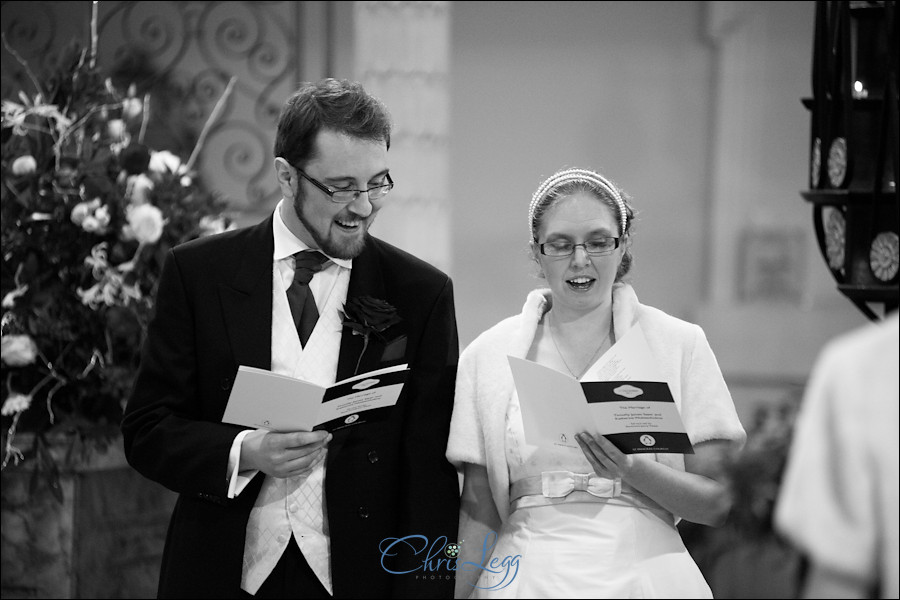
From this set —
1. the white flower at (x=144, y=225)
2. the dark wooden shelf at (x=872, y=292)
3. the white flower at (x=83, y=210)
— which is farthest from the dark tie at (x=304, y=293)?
the dark wooden shelf at (x=872, y=292)

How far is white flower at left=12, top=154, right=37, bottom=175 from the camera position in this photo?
12.5 ft

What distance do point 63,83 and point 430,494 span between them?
8.16ft

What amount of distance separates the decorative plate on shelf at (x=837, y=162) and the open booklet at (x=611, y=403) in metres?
1.32

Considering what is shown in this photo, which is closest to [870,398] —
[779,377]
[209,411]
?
[209,411]

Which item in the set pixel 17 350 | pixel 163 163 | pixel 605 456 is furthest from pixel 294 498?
pixel 163 163

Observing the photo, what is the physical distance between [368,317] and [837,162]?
163 cm

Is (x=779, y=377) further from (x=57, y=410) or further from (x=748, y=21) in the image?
(x=57, y=410)

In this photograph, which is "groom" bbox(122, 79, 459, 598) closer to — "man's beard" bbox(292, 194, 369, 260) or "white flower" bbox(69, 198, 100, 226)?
"man's beard" bbox(292, 194, 369, 260)

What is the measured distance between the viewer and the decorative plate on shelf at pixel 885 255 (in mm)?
3025

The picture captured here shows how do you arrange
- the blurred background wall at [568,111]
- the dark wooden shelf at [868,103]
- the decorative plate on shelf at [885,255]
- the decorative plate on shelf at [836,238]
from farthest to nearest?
the blurred background wall at [568,111] → the decorative plate on shelf at [836,238] → the dark wooden shelf at [868,103] → the decorative plate on shelf at [885,255]

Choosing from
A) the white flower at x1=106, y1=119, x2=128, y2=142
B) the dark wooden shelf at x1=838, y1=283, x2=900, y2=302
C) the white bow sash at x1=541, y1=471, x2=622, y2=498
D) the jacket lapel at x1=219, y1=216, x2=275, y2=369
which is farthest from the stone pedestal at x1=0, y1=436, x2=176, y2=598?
the dark wooden shelf at x1=838, y1=283, x2=900, y2=302

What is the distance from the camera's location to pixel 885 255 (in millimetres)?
3072

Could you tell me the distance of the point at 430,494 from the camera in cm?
245

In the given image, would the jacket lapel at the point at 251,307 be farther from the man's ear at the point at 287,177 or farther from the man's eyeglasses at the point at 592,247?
the man's eyeglasses at the point at 592,247
